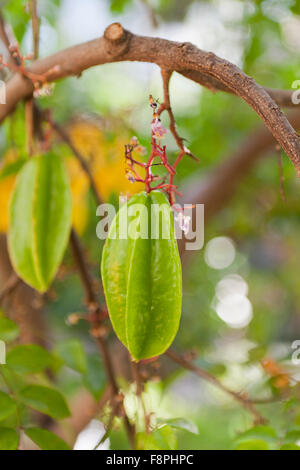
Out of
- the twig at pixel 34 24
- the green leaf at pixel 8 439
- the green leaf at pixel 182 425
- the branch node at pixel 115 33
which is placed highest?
the twig at pixel 34 24

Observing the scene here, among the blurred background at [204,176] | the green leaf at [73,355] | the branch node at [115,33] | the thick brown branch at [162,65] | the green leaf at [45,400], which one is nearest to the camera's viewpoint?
the thick brown branch at [162,65]

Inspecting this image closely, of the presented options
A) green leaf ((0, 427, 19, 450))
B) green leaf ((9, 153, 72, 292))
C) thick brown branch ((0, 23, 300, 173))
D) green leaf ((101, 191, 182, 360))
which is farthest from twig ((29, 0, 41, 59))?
green leaf ((0, 427, 19, 450))

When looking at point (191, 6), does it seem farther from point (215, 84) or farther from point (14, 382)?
point (14, 382)

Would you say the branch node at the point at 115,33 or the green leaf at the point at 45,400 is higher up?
the branch node at the point at 115,33

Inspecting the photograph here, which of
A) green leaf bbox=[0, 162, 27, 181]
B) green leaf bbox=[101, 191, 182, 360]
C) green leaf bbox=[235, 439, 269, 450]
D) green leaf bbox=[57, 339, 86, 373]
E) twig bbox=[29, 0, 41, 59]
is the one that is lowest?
green leaf bbox=[235, 439, 269, 450]

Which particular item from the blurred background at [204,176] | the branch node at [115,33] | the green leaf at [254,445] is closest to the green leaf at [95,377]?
the blurred background at [204,176]

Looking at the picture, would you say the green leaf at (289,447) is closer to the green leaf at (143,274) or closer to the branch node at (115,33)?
the green leaf at (143,274)

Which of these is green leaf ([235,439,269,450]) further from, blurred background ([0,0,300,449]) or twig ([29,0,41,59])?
twig ([29,0,41,59])
